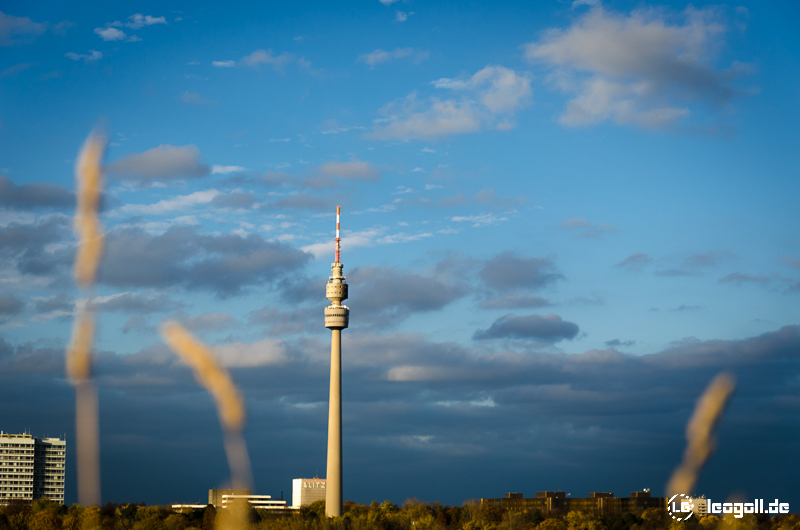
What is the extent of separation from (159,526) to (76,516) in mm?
18145

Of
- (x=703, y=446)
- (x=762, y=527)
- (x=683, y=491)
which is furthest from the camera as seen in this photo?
(x=762, y=527)

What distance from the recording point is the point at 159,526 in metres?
183

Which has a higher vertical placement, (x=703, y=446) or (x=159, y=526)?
(x=703, y=446)

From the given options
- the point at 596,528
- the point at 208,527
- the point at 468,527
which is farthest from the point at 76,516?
the point at 596,528

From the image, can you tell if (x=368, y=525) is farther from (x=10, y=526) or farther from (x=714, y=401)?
(x=714, y=401)

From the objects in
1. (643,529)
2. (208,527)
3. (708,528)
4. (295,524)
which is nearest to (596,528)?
(643,529)

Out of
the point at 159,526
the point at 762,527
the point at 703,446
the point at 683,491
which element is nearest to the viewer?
the point at 703,446

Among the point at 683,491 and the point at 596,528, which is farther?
the point at 596,528

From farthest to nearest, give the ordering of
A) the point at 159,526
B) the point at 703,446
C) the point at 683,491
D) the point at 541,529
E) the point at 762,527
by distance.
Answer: the point at 541,529
the point at 159,526
the point at 762,527
the point at 683,491
the point at 703,446

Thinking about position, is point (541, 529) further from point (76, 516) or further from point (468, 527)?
point (76, 516)

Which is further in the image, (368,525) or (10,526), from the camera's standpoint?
(368,525)

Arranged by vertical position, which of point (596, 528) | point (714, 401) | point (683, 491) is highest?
point (714, 401)

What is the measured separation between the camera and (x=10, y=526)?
177375mm

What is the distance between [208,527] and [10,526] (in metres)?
39.5
